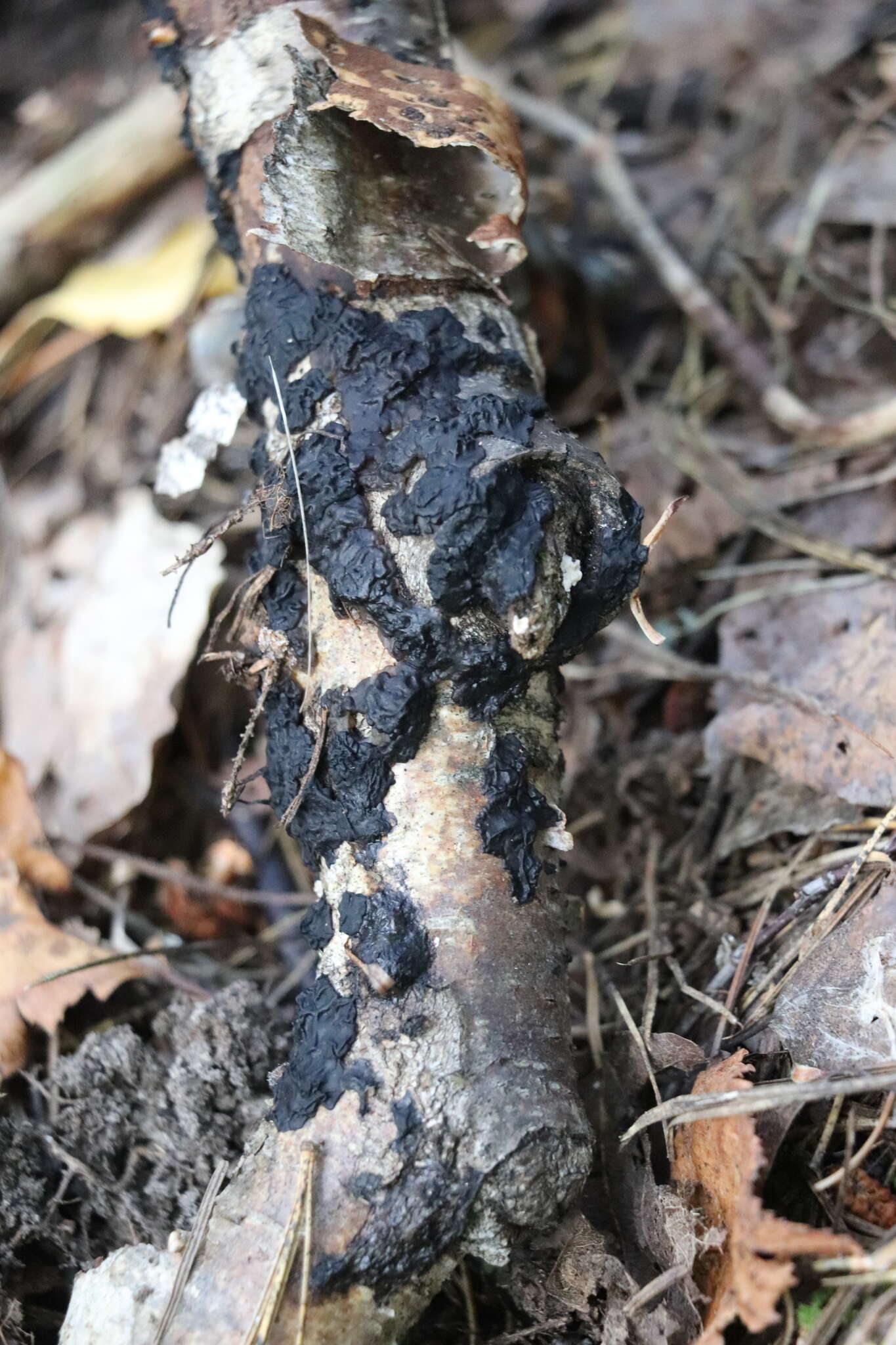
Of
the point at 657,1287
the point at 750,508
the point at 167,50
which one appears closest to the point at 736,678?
the point at 750,508

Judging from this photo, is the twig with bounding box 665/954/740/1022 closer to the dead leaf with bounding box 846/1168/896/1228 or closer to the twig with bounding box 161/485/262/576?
the dead leaf with bounding box 846/1168/896/1228

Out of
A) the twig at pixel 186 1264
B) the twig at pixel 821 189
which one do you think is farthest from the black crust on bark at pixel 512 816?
the twig at pixel 821 189

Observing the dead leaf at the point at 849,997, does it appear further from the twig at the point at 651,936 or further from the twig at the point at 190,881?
the twig at the point at 190,881

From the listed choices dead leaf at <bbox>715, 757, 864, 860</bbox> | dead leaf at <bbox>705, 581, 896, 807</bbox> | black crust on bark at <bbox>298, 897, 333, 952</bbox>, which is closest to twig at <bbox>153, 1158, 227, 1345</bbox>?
black crust on bark at <bbox>298, 897, 333, 952</bbox>

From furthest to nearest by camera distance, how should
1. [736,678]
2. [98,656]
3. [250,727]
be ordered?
[98,656], [736,678], [250,727]

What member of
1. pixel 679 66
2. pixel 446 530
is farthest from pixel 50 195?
pixel 446 530

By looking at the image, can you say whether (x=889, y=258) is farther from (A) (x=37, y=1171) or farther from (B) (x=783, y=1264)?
(A) (x=37, y=1171)

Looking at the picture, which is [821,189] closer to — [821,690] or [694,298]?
[694,298]

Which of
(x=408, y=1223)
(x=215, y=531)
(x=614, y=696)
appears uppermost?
(x=215, y=531)
